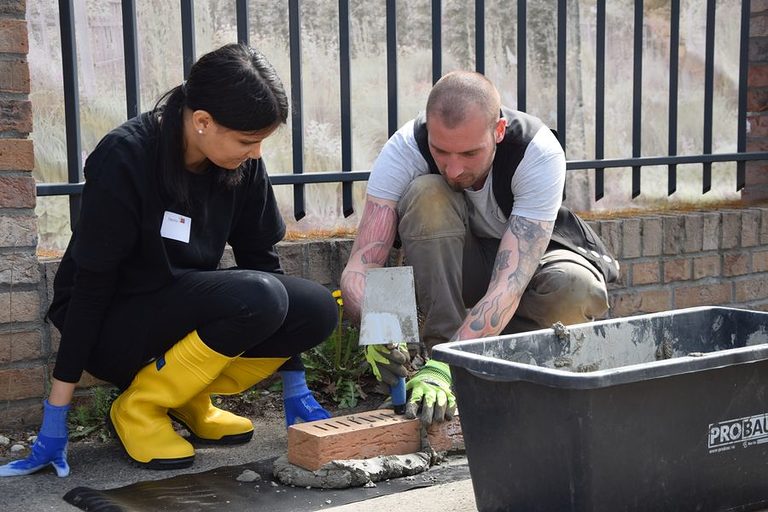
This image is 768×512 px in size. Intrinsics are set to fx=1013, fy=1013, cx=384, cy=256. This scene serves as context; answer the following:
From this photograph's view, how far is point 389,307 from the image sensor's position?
8.83 feet

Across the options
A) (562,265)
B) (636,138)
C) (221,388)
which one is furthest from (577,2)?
(221,388)

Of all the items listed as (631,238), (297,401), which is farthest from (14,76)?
(631,238)

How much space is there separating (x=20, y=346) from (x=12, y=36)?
91 cm

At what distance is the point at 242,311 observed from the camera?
2703 mm

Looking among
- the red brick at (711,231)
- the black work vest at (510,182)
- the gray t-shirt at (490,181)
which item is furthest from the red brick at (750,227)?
the gray t-shirt at (490,181)

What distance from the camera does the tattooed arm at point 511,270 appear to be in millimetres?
2885

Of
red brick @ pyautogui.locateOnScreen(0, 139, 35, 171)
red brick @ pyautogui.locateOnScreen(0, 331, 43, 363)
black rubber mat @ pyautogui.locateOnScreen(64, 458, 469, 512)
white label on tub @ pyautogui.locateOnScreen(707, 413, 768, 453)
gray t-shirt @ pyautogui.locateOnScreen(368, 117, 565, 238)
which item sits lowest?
black rubber mat @ pyautogui.locateOnScreen(64, 458, 469, 512)

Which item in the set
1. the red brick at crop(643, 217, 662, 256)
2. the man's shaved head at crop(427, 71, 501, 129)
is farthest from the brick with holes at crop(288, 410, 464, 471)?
the red brick at crop(643, 217, 662, 256)

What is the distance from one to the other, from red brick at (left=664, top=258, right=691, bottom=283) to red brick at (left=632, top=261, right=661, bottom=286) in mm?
43

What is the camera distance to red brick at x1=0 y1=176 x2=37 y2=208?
9.72 ft

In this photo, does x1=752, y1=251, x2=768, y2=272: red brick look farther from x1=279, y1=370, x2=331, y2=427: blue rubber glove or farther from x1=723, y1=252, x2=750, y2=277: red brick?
x1=279, y1=370, x2=331, y2=427: blue rubber glove

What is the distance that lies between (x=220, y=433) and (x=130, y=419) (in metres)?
0.33

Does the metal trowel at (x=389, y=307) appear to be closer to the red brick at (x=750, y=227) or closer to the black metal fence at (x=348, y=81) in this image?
the black metal fence at (x=348, y=81)

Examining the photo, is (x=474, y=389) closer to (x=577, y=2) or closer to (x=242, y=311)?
(x=242, y=311)
